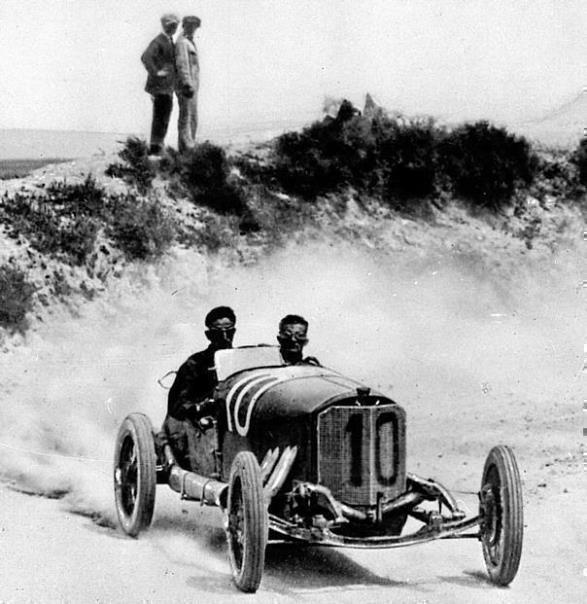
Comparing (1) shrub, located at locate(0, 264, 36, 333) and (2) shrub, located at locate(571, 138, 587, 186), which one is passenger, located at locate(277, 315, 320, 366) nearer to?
(1) shrub, located at locate(0, 264, 36, 333)

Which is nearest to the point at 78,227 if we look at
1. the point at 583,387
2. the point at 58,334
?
the point at 58,334

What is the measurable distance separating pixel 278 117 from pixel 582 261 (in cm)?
625

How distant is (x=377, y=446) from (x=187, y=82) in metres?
12.4

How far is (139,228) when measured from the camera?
19750mm

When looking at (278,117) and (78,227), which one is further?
(278,117)

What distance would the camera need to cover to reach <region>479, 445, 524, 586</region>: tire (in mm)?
8555

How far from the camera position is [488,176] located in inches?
936

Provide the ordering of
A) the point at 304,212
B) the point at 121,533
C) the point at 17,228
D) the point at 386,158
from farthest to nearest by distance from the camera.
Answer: the point at 386,158, the point at 304,212, the point at 17,228, the point at 121,533

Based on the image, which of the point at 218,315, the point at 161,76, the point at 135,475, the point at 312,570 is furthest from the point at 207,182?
the point at 312,570

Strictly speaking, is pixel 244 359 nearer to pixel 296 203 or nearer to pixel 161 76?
pixel 161 76

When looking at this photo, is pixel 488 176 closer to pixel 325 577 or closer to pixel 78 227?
pixel 78 227

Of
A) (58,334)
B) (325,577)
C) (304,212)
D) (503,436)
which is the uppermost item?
(304,212)

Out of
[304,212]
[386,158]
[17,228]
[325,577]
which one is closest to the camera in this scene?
[325,577]

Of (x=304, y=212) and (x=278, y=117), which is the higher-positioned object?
(x=278, y=117)
